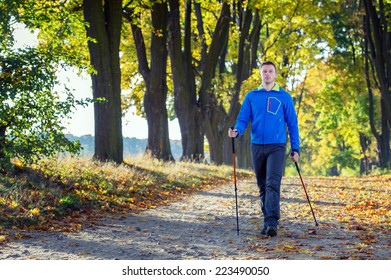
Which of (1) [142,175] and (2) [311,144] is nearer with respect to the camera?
(1) [142,175]

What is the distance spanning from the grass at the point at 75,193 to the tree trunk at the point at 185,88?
8502 millimetres

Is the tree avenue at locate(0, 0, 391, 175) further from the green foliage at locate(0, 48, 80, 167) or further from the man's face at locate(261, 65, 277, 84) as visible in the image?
the man's face at locate(261, 65, 277, 84)

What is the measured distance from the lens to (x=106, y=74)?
17.7 m

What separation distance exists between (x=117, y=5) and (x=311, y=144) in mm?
49046

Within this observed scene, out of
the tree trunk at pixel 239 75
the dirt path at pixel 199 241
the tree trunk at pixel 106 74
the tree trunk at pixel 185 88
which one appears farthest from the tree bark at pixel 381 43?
the dirt path at pixel 199 241

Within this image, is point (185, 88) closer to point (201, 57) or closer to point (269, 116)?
point (201, 57)

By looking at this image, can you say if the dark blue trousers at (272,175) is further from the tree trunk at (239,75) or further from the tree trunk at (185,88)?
the tree trunk at (239,75)

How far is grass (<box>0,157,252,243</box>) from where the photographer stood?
9.56m

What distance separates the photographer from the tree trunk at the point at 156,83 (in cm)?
2341

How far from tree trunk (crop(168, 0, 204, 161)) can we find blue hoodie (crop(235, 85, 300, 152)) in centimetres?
1697

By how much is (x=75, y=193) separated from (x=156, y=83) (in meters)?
12.9
